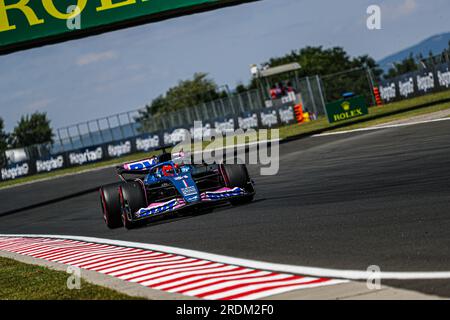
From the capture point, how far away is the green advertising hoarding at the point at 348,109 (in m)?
32.8

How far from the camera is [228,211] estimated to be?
43.2ft

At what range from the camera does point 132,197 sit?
12828 mm

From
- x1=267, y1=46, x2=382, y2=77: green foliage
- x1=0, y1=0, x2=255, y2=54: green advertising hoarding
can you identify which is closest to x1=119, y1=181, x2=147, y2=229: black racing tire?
x1=0, y1=0, x2=255, y2=54: green advertising hoarding

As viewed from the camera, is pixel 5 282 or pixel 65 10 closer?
pixel 5 282

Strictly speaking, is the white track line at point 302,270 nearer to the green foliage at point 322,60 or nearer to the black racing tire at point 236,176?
the black racing tire at point 236,176

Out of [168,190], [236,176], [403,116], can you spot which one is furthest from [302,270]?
[403,116]

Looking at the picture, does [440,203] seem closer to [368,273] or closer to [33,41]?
[368,273]

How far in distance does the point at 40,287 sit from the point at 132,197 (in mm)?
4258

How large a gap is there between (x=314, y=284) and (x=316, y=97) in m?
34.9

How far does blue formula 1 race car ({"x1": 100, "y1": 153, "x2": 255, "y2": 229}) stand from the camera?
12789 mm

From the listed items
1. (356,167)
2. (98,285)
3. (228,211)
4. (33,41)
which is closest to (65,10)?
(33,41)

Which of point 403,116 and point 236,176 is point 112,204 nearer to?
point 236,176

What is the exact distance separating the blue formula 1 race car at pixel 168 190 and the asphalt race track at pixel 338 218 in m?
0.24

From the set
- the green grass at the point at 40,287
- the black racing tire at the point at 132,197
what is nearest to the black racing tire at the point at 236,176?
the black racing tire at the point at 132,197
